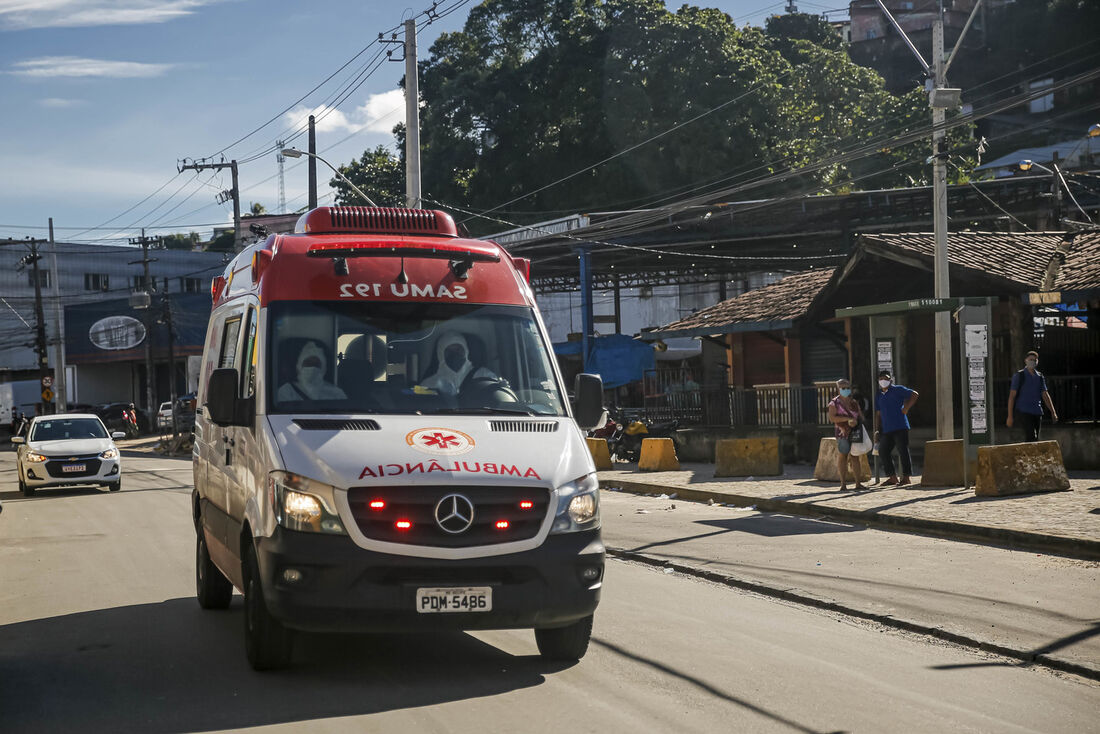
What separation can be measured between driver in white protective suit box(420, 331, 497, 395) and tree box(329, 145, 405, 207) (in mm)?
56245

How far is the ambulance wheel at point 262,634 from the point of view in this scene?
6887mm

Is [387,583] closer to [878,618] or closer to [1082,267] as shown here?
[878,618]

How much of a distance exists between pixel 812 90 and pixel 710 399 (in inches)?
1384

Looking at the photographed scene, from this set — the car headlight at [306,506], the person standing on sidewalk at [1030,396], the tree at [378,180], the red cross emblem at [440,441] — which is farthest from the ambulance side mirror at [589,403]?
the tree at [378,180]

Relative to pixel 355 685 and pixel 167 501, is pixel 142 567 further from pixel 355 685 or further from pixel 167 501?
pixel 167 501

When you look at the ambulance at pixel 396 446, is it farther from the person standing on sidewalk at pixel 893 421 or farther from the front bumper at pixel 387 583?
the person standing on sidewalk at pixel 893 421

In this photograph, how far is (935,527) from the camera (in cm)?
1455

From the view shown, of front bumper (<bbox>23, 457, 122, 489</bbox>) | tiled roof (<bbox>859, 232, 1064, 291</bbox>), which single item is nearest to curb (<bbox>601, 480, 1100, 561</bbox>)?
tiled roof (<bbox>859, 232, 1064, 291</bbox>)

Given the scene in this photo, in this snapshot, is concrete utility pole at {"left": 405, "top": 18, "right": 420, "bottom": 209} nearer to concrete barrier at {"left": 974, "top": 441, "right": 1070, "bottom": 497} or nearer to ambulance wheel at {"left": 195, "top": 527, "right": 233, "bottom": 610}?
concrete barrier at {"left": 974, "top": 441, "right": 1070, "bottom": 497}

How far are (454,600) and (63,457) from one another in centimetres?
1948

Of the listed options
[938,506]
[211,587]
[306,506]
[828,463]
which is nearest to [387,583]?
[306,506]

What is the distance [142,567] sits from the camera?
1227 centimetres

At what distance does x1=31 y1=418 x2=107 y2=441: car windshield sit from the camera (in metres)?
24.7

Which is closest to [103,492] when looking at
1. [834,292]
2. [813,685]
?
[834,292]
